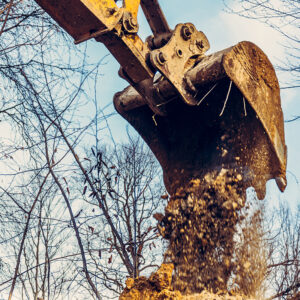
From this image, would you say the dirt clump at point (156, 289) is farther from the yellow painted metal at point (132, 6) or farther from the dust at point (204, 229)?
the yellow painted metal at point (132, 6)

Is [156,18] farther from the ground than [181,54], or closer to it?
farther from the ground

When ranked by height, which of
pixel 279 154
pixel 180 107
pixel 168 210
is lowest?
pixel 168 210

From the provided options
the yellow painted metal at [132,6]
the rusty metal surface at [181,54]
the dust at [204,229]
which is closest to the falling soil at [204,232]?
the dust at [204,229]

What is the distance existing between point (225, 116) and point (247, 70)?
0.55 metres

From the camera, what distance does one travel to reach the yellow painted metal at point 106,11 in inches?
108

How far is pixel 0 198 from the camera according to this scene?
4.83 m

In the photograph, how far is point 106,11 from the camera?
2.84 metres

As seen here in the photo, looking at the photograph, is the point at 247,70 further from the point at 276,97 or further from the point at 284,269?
the point at 284,269

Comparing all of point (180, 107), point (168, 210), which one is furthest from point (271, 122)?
point (168, 210)

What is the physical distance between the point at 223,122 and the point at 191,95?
615mm

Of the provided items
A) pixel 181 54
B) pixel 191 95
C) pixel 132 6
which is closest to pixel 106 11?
pixel 132 6

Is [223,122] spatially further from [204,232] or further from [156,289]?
[156,289]

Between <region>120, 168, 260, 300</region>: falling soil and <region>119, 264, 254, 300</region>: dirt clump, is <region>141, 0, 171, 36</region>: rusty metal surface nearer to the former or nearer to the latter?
<region>120, 168, 260, 300</region>: falling soil

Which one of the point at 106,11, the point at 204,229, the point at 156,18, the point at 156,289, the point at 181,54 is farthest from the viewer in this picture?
the point at 156,18
